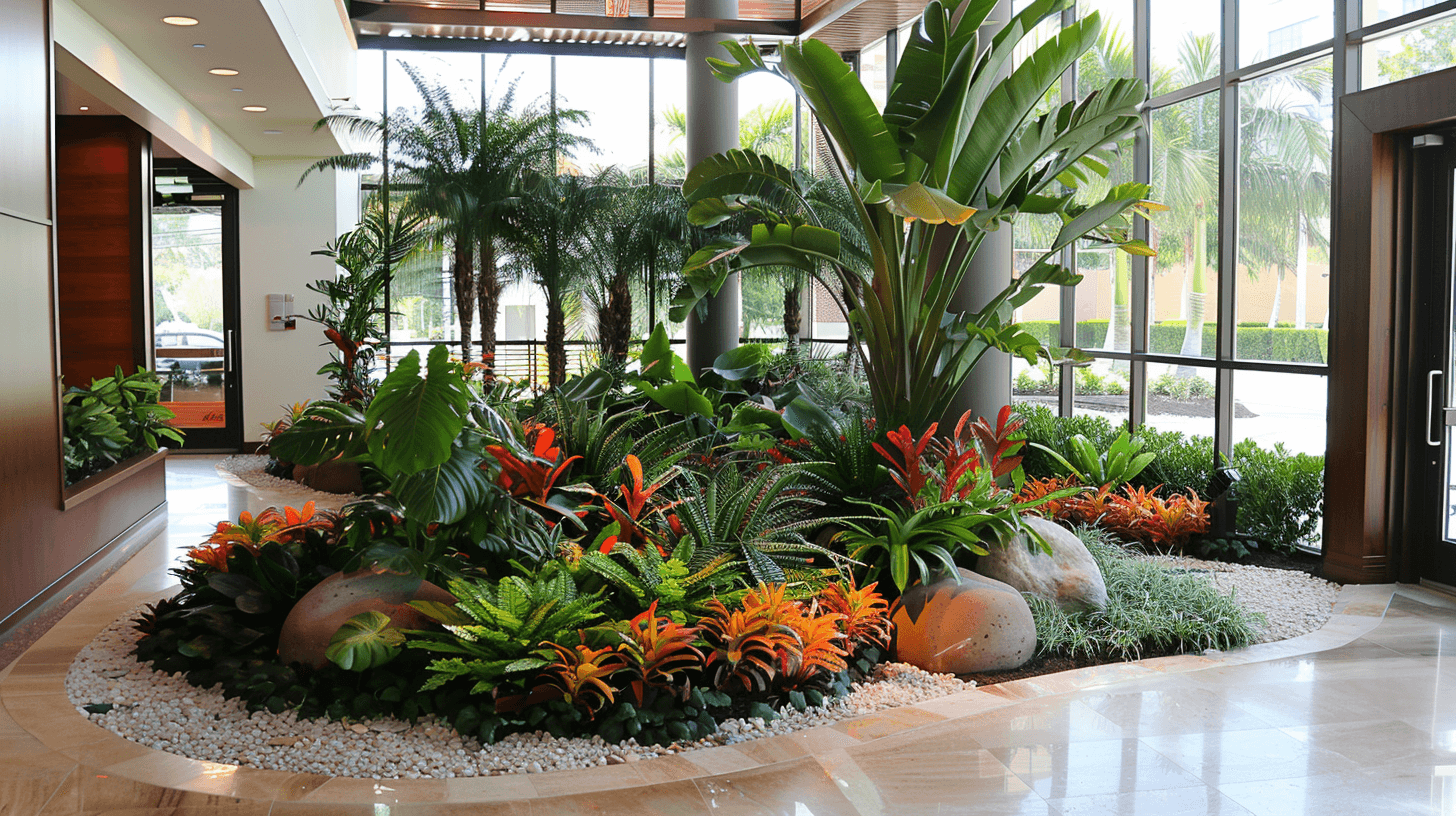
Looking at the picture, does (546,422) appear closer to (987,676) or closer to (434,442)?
(434,442)

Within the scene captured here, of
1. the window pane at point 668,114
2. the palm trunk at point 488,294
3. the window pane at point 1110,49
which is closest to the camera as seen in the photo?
the window pane at point 1110,49

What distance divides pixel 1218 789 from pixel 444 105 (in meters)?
10.5

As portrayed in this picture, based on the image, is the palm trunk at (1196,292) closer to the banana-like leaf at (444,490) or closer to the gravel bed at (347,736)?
the gravel bed at (347,736)

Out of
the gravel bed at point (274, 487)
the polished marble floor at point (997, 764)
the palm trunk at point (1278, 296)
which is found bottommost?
the polished marble floor at point (997, 764)

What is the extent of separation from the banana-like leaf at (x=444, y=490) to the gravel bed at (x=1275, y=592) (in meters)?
3.46

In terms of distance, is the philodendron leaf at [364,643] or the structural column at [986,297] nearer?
the philodendron leaf at [364,643]

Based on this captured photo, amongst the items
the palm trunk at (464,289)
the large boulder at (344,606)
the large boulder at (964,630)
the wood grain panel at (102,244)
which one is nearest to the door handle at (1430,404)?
the large boulder at (964,630)

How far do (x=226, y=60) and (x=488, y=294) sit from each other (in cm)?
416

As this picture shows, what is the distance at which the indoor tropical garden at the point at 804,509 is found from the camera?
3418 mm

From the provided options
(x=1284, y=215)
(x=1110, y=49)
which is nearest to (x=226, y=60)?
(x=1110, y=49)

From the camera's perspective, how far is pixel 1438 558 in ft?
17.7

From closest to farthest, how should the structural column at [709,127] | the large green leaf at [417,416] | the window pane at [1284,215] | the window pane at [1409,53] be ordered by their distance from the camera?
1. the large green leaf at [417,416]
2. the window pane at [1409,53]
3. the window pane at [1284,215]
4. the structural column at [709,127]

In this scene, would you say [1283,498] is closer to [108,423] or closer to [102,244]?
[108,423]

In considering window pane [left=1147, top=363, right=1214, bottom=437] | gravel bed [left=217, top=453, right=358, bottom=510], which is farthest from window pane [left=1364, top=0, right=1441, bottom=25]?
gravel bed [left=217, top=453, right=358, bottom=510]
